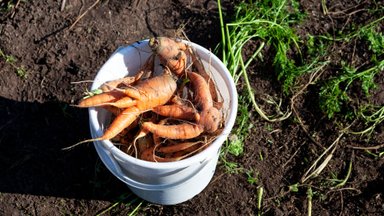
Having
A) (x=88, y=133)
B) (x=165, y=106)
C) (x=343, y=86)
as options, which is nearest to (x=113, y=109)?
(x=165, y=106)

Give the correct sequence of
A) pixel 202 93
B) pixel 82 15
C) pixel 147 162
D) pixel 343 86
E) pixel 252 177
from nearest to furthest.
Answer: pixel 147 162 → pixel 202 93 → pixel 252 177 → pixel 343 86 → pixel 82 15

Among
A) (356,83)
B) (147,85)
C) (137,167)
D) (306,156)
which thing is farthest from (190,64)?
(356,83)

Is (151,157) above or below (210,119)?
below

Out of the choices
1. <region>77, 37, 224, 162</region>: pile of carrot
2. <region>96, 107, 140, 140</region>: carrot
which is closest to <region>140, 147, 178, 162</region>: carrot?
<region>77, 37, 224, 162</region>: pile of carrot

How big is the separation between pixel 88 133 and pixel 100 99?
0.76 m

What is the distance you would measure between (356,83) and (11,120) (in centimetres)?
180

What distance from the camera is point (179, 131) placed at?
187cm

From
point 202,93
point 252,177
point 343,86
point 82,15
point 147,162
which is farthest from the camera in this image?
point 82,15

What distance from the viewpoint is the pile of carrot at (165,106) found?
1828 mm

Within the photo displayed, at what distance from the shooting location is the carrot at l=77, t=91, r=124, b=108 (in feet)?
5.78

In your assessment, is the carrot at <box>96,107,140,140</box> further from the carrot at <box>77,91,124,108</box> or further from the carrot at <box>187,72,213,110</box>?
the carrot at <box>187,72,213,110</box>

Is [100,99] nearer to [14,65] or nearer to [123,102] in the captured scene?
[123,102]

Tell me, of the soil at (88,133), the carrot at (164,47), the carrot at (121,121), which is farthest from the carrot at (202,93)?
the soil at (88,133)

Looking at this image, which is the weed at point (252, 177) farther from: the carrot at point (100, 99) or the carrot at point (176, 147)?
the carrot at point (100, 99)
